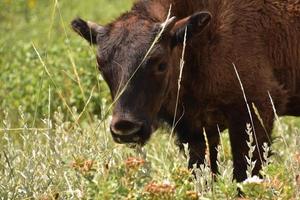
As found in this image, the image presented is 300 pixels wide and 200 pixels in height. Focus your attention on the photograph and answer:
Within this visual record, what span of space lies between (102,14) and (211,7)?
10.6m

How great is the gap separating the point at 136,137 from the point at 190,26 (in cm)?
106

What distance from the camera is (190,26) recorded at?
761 centimetres

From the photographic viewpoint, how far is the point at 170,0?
8031mm

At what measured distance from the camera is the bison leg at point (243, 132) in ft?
25.5

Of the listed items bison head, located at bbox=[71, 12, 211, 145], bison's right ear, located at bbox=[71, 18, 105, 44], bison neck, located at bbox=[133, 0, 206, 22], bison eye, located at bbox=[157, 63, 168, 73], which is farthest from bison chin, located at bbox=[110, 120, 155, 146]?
bison neck, located at bbox=[133, 0, 206, 22]

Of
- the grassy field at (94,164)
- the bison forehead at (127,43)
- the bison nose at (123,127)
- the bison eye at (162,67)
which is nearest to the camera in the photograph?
the grassy field at (94,164)

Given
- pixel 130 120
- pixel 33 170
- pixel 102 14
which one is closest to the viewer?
pixel 33 170

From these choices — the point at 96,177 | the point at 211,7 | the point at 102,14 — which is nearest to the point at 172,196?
the point at 96,177

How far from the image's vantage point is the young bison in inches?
291

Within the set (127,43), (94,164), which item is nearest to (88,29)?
(127,43)

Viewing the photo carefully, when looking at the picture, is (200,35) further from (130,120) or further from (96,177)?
(96,177)

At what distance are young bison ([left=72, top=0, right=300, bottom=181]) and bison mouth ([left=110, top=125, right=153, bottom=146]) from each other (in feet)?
0.04

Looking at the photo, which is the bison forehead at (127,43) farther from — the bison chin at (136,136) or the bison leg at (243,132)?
the bison leg at (243,132)

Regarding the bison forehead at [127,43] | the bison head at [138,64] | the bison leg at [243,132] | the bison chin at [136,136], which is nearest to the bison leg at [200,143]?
the bison leg at [243,132]
